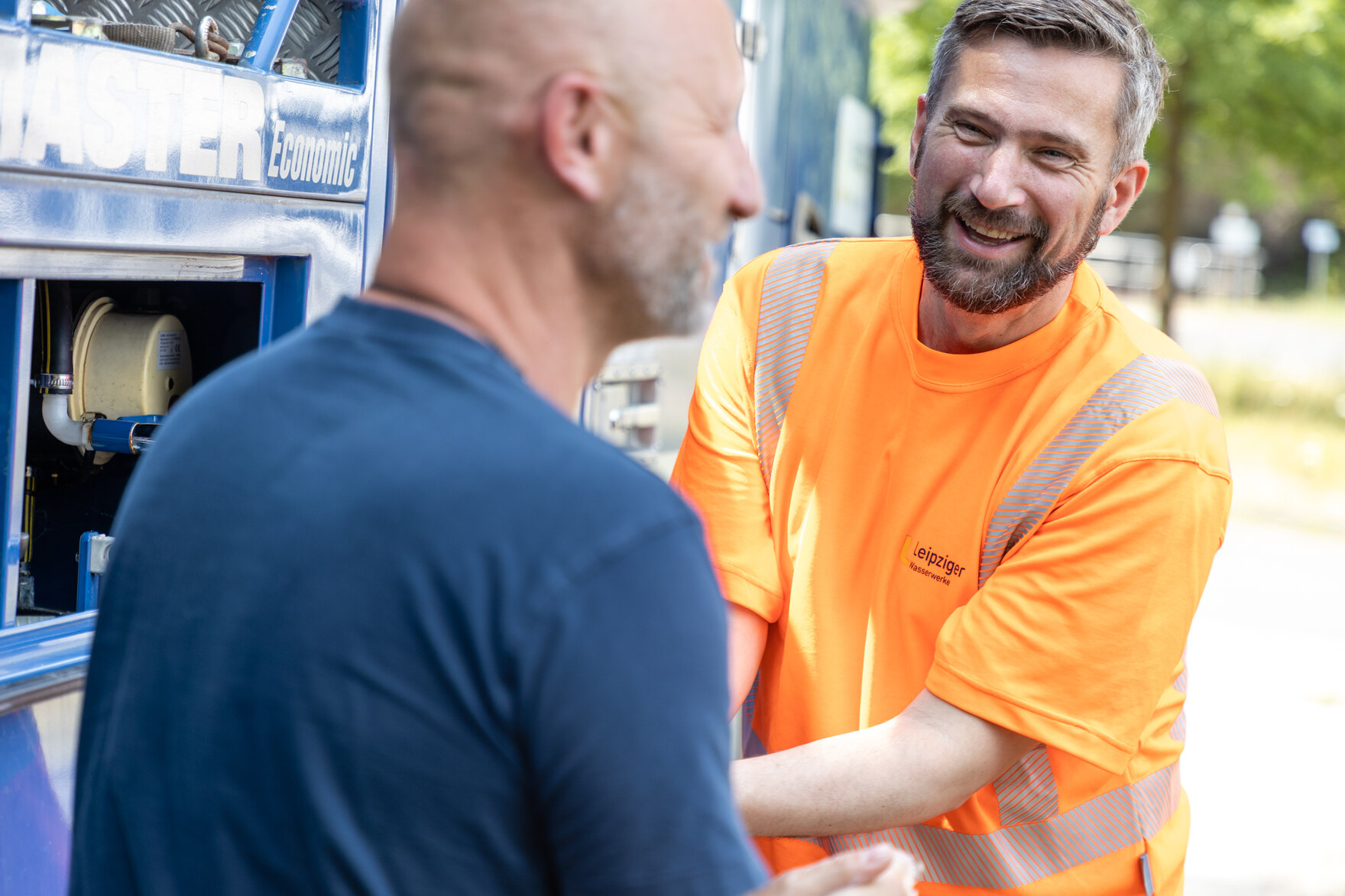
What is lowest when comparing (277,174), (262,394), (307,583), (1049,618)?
(1049,618)

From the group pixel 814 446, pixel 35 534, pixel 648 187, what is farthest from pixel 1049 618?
pixel 35 534

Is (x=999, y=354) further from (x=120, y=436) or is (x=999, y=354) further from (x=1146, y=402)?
(x=120, y=436)

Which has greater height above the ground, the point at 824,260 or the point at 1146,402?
the point at 824,260

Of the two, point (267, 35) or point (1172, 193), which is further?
point (1172, 193)

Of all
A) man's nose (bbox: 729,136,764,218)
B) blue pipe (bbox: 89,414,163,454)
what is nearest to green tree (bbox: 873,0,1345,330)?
blue pipe (bbox: 89,414,163,454)

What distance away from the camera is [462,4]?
1.02 meters

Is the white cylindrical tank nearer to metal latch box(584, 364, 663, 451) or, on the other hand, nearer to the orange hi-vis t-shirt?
the orange hi-vis t-shirt

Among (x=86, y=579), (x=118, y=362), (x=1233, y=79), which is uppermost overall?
(x=1233, y=79)

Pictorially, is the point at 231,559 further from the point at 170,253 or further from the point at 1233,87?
the point at 1233,87

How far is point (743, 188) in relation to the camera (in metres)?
1.14

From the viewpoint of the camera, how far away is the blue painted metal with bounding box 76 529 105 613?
2182 mm

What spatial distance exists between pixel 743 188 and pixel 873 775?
96 centimetres

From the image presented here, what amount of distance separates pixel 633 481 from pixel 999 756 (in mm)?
1128

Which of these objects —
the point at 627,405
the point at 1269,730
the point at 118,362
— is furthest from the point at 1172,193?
the point at 118,362
